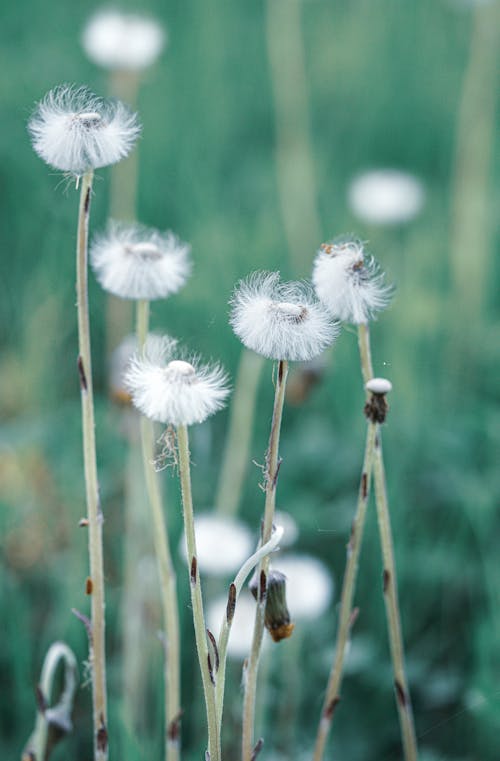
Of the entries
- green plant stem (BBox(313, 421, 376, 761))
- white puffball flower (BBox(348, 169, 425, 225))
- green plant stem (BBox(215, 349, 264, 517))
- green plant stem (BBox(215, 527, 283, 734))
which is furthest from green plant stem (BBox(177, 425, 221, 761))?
white puffball flower (BBox(348, 169, 425, 225))

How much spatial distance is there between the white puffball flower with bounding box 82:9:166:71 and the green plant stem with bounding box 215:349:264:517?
0.82 metres

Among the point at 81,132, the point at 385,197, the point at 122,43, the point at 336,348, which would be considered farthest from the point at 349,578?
the point at 385,197

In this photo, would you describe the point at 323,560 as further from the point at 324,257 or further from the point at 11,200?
the point at 11,200

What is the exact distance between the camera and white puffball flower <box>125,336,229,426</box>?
0.70 meters

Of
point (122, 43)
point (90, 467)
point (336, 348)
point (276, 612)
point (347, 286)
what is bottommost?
point (276, 612)

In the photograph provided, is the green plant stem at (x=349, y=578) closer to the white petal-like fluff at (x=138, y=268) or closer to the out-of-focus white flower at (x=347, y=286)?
the out-of-focus white flower at (x=347, y=286)

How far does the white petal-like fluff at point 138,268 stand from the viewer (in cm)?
85

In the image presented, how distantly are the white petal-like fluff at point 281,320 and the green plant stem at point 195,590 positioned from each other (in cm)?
9

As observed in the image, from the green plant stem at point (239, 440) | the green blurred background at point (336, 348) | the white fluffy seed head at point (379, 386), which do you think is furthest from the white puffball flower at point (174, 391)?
the green plant stem at point (239, 440)

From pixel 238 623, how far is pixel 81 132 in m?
0.84

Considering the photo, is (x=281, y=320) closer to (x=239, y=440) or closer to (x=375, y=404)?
(x=375, y=404)

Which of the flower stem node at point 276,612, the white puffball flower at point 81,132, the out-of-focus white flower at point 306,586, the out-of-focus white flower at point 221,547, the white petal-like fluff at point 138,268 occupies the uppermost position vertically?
the white puffball flower at point 81,132

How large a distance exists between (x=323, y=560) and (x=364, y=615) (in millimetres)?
115

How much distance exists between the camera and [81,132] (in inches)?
29.8
